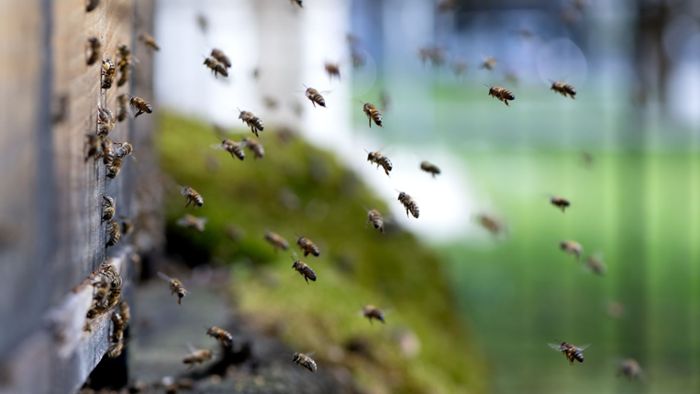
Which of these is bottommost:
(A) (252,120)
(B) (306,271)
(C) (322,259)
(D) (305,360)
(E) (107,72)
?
(D) (305,360)

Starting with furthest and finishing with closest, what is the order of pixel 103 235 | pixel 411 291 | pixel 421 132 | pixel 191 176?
pixel 421 132 < pixel 411 291 < pixel 191 176 < pixel 103 235

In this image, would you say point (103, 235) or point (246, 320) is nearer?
point (103, 235)

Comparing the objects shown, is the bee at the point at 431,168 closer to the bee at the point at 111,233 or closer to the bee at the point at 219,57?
the bee at the point at 219,57

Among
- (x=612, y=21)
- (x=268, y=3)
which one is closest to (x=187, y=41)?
(x=268, y=3)

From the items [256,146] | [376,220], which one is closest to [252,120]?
[256,146]

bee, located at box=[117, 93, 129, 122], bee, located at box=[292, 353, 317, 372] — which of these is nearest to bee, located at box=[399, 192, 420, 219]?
bee, located at box=[292, 353, 317, 372]

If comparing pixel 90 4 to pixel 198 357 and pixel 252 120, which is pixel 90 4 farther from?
pixel 198 357

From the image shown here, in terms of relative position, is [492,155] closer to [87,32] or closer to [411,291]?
[411,291]

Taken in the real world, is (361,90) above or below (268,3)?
above
